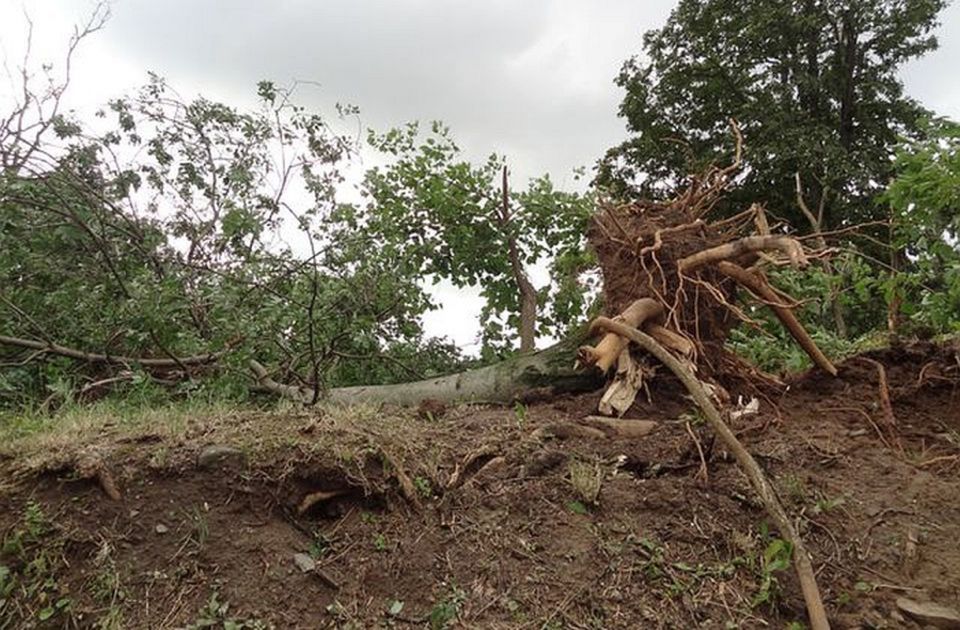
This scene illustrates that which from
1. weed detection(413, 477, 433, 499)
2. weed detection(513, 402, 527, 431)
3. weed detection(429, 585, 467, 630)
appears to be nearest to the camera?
weed detection(429, 585, 467, 630)

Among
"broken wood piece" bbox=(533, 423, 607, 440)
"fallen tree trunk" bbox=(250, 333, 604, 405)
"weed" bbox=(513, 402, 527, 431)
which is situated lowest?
"broken wood piece" bbox=(533, 423, 607, 440)

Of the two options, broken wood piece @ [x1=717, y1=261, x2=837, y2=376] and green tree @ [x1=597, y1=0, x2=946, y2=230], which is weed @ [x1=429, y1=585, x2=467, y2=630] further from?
green tree @ [x1=597, y1=0, x2=946, y2=230]

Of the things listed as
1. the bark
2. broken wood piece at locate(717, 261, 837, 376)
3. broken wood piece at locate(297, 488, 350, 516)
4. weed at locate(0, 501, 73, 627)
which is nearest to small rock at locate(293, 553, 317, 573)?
broken wood piece at locate(297, 488, 350, 516)

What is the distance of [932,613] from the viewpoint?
224 centimetres

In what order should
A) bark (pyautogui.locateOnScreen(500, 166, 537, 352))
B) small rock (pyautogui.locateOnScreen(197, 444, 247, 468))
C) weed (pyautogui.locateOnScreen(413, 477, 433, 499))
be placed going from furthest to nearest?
bark (pyautogui.locateOnScreen(500, 166, 537, 352))
weed (pyautogui.locateOnScreen(413, 477, 433, 499))
small rock (pyautogui.locateOnScreen(197, 444, 247, 468))

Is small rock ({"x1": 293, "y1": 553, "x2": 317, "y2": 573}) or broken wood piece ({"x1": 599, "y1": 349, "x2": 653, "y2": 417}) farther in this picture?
broken wood piece ({"x1": 599, "y1": 349, "x2": 653, "y2": 417})

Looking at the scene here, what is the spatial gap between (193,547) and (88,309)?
346 centimetres

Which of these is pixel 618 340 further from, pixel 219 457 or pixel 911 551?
pixel 219 457

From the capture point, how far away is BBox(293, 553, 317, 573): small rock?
2305 mm

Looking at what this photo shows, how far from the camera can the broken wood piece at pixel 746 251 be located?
12.1ft

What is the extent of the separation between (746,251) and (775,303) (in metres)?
0.37

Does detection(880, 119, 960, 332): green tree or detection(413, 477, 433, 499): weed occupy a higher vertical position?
detection(880, 119, 960, 332): green tree

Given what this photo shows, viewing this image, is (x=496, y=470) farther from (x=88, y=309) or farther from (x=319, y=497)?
(x=88, y=309)

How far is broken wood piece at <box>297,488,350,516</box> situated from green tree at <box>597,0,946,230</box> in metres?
11.4
